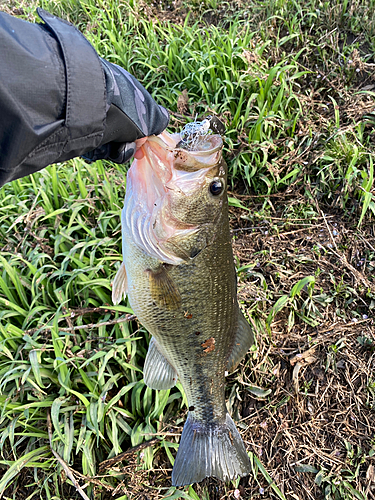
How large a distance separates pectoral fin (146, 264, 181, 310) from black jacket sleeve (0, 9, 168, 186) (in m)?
0.66

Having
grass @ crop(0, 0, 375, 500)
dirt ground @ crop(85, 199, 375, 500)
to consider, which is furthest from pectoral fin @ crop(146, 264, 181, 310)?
dirt ground @ crop(85, 199, 375, 500)

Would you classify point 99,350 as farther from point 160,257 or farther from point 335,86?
point 335,86

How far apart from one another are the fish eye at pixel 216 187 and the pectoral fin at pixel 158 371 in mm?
875

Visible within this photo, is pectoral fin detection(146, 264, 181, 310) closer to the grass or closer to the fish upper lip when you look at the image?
the fish upper lip

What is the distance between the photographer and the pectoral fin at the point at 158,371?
1.90m

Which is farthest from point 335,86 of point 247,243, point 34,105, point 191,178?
point 34,105

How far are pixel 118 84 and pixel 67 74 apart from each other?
23 centimetres

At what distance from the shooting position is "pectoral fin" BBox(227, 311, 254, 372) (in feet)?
6.36

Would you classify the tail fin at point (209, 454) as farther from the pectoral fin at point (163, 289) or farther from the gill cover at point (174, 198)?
the gill cover at point (174, 198)

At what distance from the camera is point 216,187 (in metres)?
1.59

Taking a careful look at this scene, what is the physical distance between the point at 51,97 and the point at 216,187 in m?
0.77

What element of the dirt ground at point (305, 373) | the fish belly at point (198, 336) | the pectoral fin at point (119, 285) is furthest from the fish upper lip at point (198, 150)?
the dirt ground at point (305, 373)

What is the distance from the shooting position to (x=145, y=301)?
5.59ft

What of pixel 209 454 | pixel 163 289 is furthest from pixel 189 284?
pixel 209 454
